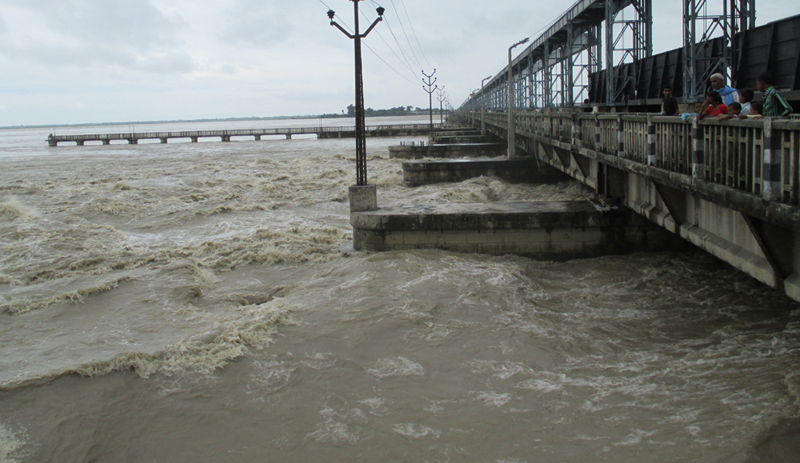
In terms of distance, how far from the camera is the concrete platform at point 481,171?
1149 inches

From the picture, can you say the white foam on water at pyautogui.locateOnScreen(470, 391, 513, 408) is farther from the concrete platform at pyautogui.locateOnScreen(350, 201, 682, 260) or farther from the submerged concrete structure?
the concrete platform at pyautogui.locateOnScreen(350, 201, 682, 260)

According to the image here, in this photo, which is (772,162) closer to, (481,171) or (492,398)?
(492,398)

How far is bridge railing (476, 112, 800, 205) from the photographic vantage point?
20.4ft

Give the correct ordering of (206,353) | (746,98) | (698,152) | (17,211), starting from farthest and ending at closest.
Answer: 1. (17,211)
2. (206,353)
3. (698,152)
4. (746,98)

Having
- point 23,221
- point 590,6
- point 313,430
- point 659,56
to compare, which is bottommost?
point 313,430

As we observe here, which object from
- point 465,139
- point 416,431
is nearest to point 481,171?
point 465,139

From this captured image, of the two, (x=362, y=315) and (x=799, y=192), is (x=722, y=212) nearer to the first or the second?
(x=799, y=192)

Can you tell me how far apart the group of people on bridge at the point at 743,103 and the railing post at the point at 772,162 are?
1026 mm

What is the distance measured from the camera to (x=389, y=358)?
30.7ft

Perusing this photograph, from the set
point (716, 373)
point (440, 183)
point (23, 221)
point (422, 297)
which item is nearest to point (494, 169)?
point (440, 183)

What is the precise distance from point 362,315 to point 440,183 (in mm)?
20642

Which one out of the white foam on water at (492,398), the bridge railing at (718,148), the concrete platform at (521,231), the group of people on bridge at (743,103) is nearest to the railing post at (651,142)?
the bridge railing at (718,148)

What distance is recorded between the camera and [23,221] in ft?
77.2

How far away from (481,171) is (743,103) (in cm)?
2196
